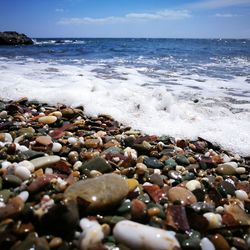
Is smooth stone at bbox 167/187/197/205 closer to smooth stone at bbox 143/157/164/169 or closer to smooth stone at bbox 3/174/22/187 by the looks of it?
smooth stone at bbox 143/157/164/169

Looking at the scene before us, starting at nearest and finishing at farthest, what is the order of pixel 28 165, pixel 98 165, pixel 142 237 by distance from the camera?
pixel 142 237 < pixel 28 165 < pixel 98 165

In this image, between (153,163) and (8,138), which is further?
(8,138)

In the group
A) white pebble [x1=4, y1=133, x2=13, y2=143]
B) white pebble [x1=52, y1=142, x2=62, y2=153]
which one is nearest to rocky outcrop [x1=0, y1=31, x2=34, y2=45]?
white pebble [x1=4, y1=133, x2=13, y2=143]

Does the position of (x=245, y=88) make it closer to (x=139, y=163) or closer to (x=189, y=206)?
(x=139, y=163)

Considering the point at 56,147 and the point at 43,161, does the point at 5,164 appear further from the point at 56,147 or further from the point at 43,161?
the point at 56,147

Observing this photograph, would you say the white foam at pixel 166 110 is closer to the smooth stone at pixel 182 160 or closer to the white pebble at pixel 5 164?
the smooth stone at pixel 182 160

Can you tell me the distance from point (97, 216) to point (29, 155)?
107 centimetres

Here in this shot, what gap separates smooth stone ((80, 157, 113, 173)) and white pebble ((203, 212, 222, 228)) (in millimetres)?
945

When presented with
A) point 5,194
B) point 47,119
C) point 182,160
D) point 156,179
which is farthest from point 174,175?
point 47,119

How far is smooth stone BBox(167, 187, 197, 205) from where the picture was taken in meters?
2.22

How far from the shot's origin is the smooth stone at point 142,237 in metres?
1.67

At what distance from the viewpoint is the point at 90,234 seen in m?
1.69

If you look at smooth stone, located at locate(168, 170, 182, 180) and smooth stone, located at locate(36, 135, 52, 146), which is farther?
smooth stone, located at locate(36, 135, 52, 146)

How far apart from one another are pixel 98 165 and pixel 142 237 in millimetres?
1024
